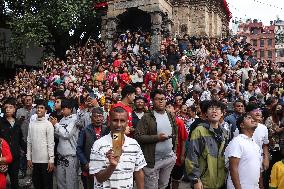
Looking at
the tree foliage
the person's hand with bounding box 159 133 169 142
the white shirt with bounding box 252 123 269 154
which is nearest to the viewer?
the person's hand with bounding box 159 133 169 142

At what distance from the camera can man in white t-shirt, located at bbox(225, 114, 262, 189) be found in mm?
4773

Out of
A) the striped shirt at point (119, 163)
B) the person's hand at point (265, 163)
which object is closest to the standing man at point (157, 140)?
the person's hand at point (265, 163)

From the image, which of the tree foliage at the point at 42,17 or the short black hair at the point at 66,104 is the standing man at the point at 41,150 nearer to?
the short black hair at the point at 66,104

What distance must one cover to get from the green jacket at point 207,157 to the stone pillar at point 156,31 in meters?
16.7

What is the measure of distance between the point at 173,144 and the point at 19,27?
18.7 metres

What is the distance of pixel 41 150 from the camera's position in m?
7.22

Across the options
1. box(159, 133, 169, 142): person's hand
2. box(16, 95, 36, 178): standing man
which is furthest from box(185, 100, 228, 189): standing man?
box(16, 95, 36, 178): standing man

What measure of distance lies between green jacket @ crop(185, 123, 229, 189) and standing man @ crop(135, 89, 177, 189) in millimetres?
1094

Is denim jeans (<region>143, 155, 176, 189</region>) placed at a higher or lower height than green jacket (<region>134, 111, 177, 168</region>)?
lower

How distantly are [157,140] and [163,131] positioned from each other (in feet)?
0.93

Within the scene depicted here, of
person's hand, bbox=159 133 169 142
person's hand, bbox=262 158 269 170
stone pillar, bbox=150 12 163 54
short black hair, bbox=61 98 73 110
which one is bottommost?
person's hand, bbox=262 158 269 170

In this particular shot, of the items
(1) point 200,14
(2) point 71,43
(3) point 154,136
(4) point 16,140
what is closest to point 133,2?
(1) point 200,14

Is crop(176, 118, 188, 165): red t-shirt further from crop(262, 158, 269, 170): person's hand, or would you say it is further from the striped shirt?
the striped shirt

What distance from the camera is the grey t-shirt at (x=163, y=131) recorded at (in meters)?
6.28
